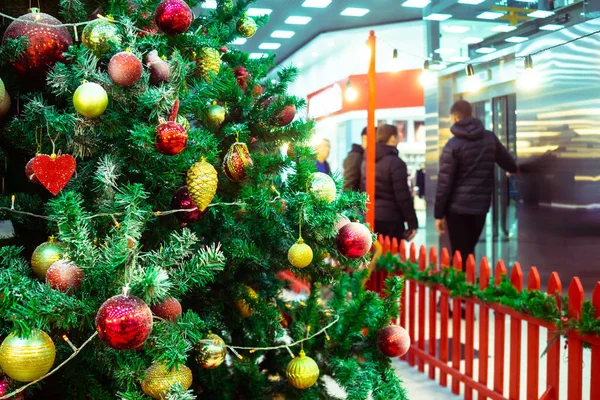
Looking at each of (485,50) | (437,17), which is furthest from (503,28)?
(437,17)

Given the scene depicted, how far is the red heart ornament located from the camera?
1.31m

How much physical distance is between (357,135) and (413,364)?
8.42 m

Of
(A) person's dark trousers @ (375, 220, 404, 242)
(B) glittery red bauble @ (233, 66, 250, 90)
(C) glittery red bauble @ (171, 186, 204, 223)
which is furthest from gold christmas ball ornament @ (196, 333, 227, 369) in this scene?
(A) person's dark trousers @ (375, 220, 404, 242)

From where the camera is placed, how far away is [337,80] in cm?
1251

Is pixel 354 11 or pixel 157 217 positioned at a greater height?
pixel 354 11

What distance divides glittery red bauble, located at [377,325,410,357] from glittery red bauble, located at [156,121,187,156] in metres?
0.87

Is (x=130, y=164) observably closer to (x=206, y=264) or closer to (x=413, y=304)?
(x=206, y=264)

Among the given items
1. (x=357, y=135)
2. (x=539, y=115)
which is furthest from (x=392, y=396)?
(x=357, y=135)

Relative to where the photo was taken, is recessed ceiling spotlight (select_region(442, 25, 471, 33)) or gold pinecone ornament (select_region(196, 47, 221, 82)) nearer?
gold pinecone ornament (select_region(196, 47, 221, 82))

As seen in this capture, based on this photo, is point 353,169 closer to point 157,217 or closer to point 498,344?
point 498,344

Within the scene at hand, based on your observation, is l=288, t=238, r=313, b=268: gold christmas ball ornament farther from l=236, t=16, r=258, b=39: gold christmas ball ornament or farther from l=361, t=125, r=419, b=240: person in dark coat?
l=361, t=125, r=419, b=240: person in dark coat

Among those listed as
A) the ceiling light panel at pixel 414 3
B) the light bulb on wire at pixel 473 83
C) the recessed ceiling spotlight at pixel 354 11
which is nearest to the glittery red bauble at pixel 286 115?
the light bulb on wire at pixel 473 83

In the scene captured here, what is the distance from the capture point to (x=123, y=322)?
3.25 ft

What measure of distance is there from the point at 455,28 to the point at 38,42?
17.2ft
